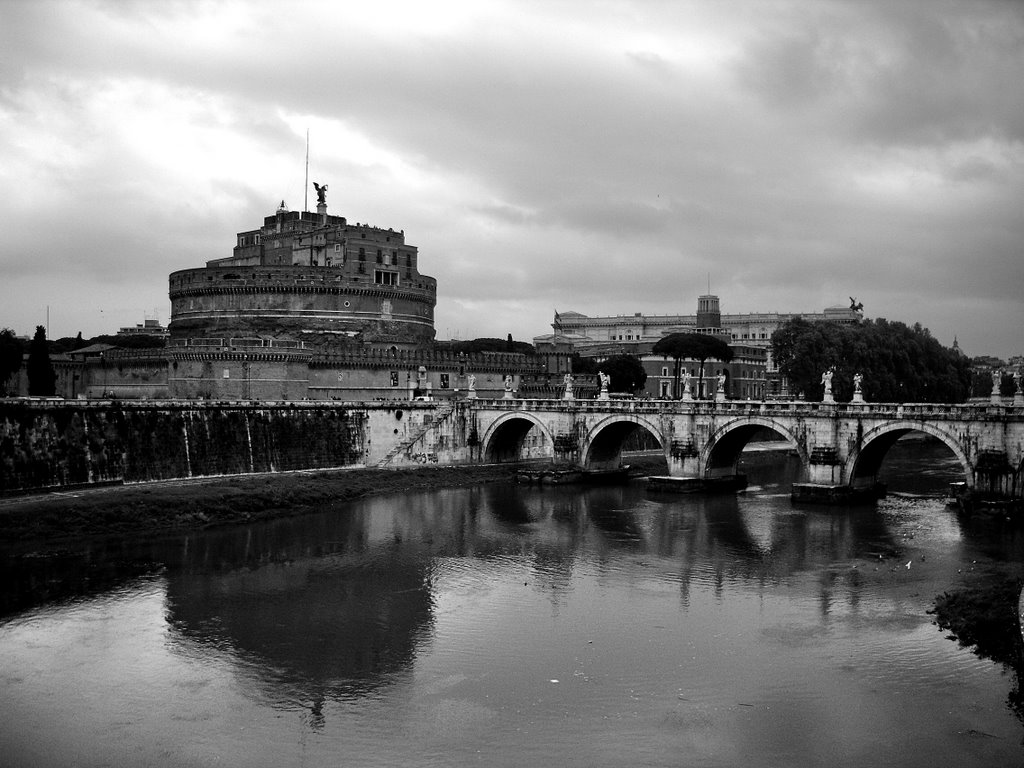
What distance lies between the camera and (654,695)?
19812 millimetres

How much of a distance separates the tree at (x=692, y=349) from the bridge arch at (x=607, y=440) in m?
28.0

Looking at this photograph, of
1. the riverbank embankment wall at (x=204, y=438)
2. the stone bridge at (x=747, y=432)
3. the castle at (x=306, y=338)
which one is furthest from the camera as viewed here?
the castle at (x=306, y=338)

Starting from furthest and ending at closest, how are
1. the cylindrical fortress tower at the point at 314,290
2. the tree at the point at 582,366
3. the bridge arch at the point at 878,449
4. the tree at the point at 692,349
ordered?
1. the tree at the point at 692,349
2. the tree at the point at 582,366
3. the cylindrical fortress tower at the point at 314,290
4. the bridge arch at the point at 878,449

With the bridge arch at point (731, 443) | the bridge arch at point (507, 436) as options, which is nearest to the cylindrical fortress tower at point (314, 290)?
the bridge arch at point (507, 436)

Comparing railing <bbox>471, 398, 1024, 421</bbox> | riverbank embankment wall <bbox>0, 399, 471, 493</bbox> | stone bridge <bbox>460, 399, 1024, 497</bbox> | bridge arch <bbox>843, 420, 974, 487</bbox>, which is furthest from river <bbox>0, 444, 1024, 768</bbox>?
riverbank embankment wall <bbox>0, 399, 471, 493</bbox>

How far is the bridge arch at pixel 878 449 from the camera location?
39.0 metres

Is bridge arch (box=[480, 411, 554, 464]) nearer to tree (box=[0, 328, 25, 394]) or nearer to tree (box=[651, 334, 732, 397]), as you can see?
tree (box=[0, 328, 25, 394])

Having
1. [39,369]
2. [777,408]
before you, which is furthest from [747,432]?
[39,369]

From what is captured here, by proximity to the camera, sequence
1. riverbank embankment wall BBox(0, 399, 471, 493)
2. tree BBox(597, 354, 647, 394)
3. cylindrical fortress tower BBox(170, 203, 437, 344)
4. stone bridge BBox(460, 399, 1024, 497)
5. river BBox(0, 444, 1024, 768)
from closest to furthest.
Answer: river BBox(0, 444, 1024, 768)
riverbank embankment wall BBox(0, 399, 471, 493)
stone bridge BBox(460, 399, 1024, 497)
cylindrical fortress tower BBox(170, 203, 437, 344)
tree BBox(597, 354, 647, 394)

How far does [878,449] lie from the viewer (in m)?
42.8

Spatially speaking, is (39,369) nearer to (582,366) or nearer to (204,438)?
(204,438)

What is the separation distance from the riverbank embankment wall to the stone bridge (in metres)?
3.47

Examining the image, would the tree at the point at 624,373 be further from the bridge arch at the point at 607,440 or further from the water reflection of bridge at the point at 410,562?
the water reflection of bridge at the point at 410,562

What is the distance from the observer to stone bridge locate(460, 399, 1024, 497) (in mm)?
37781
